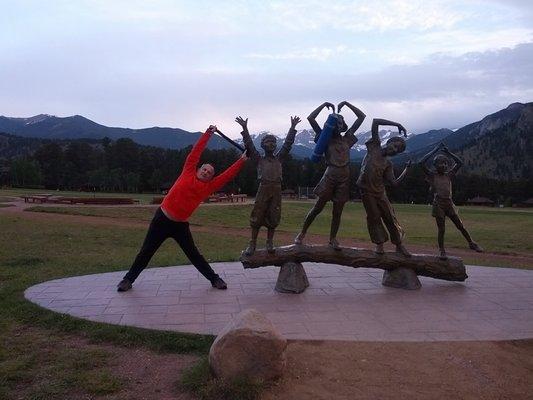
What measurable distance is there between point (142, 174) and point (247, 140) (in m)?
57.0

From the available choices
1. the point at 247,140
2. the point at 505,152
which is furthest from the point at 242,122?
the point at 505,152

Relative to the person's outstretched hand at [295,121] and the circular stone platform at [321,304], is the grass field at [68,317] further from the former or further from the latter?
the person's outstretched hand at [295,121]

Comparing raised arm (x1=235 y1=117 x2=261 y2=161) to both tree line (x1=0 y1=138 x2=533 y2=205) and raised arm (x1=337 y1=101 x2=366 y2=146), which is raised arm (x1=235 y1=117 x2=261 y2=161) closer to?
raised arm (x1=337 y1=101 x2=366 y2=146)

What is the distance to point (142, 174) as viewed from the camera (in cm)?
6297

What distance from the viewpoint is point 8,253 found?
41.1 feet

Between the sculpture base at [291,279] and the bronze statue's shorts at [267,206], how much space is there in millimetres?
715

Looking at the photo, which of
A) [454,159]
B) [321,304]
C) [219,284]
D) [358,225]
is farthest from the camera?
[358,225]

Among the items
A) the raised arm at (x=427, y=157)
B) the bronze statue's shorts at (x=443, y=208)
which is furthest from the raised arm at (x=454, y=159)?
the bronze statue's shorts at (x=443, y=208)

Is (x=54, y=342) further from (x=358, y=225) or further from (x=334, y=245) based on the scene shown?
(x=358, y=225)

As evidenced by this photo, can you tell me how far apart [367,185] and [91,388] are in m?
5.29

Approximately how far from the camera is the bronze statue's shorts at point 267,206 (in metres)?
8.12

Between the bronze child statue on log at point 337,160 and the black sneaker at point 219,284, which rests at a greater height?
the bronze child statue on log at point 337,160

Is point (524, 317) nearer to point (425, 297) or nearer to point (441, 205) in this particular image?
point (425, 297)

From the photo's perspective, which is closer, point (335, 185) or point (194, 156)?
point (194, 156)
